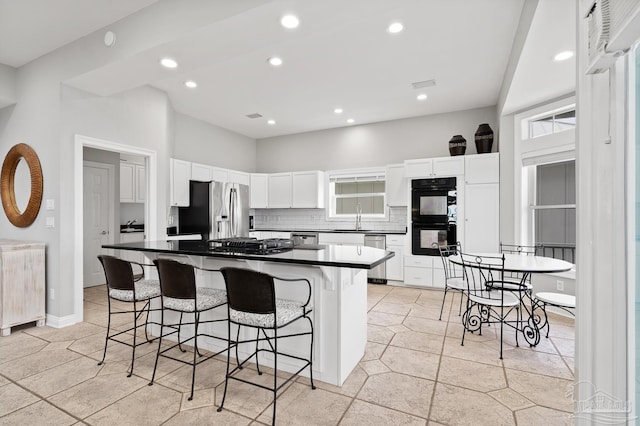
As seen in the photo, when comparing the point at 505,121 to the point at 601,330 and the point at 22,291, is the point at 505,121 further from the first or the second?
the point at 22,291

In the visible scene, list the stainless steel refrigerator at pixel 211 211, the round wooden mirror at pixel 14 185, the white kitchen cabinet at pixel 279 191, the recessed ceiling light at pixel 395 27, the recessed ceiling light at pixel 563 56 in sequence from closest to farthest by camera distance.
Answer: the recessed ceiling light at pixel 563 56, the recessed ceiling light at pixel 395 27, the round wooden mirror at pixel 14 185, the stainless steel refrigerator at pixel 211 211, the white kitchen cabinet at pixel 279 191

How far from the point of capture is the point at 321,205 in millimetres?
6473

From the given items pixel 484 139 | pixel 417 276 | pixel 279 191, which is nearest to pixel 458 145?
pixel 484 139

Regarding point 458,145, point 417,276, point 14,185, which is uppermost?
point 458,145

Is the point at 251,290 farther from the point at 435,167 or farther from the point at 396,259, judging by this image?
the point at 435,167

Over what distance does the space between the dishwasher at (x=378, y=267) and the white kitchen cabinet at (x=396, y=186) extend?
700mm

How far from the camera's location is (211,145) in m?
6.28

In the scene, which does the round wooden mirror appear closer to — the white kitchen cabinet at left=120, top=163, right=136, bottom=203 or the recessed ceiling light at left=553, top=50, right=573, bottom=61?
the white kitchen cabinet at left=120, top=163, right=136, bottom=203

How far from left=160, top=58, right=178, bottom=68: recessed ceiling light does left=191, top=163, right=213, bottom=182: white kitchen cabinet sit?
2450 millimetres

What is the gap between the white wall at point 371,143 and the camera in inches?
215

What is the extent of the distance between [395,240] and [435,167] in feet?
4.59

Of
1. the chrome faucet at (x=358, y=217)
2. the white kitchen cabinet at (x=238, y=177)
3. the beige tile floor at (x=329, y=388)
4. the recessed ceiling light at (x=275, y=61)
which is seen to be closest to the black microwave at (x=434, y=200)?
the chrome faucet at (x=358, y=217)

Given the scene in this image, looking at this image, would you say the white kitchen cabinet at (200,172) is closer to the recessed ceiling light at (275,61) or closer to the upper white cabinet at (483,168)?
the recessed ceiling light at (275,61)

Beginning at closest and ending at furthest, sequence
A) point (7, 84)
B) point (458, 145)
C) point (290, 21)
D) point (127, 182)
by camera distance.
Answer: point (290, 21) → point (7, 84) → point (458, 145) → point (127, 182)
